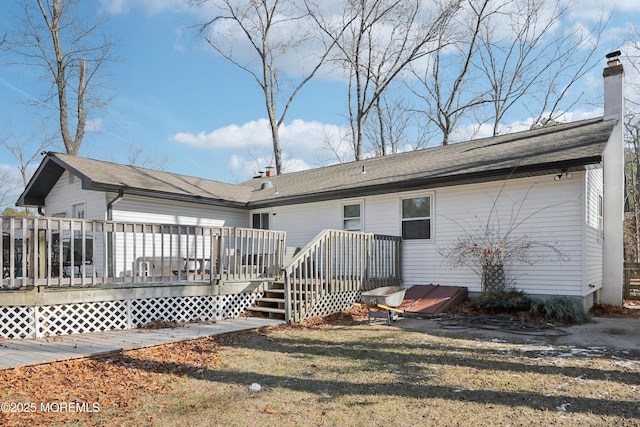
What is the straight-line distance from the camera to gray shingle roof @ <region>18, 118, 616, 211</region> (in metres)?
8.93

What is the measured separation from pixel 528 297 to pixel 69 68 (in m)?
22.3

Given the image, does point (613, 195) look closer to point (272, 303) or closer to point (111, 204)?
point (272, 303)

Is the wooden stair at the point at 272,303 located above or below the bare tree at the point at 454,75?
below

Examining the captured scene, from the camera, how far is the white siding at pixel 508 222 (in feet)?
28.1

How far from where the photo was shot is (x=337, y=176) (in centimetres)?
1405

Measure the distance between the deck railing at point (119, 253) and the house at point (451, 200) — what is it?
1.88 meters

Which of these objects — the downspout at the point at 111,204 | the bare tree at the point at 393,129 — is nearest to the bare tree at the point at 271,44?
the bare tree at the point at 393,129

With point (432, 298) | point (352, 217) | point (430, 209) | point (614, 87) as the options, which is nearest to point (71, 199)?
point (352, 217)

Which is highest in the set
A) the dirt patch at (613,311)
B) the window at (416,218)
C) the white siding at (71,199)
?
the white siding at (71,199)

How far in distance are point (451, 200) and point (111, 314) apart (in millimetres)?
7737

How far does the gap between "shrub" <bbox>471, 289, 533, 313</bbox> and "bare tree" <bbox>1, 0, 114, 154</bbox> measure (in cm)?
1914

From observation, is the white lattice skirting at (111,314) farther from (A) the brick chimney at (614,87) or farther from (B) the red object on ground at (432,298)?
(A) the brick chimney at (614,87)

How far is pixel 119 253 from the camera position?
11.5 meters

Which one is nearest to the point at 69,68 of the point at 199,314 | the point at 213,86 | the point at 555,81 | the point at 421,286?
the point at 213,86
